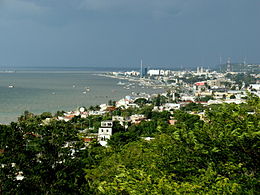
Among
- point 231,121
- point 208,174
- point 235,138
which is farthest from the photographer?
point 231,121

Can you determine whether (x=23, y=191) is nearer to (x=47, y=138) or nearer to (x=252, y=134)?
(x=47, y=138)

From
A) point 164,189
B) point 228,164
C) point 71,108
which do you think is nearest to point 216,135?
point 228,164

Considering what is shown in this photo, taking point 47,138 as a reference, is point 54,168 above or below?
below

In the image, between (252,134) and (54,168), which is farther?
(54,168)

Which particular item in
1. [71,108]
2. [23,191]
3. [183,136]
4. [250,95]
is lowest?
[71,108]

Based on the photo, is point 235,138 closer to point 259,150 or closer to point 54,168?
point 259,150

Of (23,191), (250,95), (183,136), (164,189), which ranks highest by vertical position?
(250,95)

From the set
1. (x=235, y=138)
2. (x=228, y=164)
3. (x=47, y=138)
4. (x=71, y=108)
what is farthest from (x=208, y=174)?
(x=71, y=108)

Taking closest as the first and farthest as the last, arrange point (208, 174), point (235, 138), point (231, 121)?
1. point (208, 174)
2. point (235, 138)
3. point (231, 121)

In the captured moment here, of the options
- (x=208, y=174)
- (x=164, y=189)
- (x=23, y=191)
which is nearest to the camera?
(x=164, y=189)
